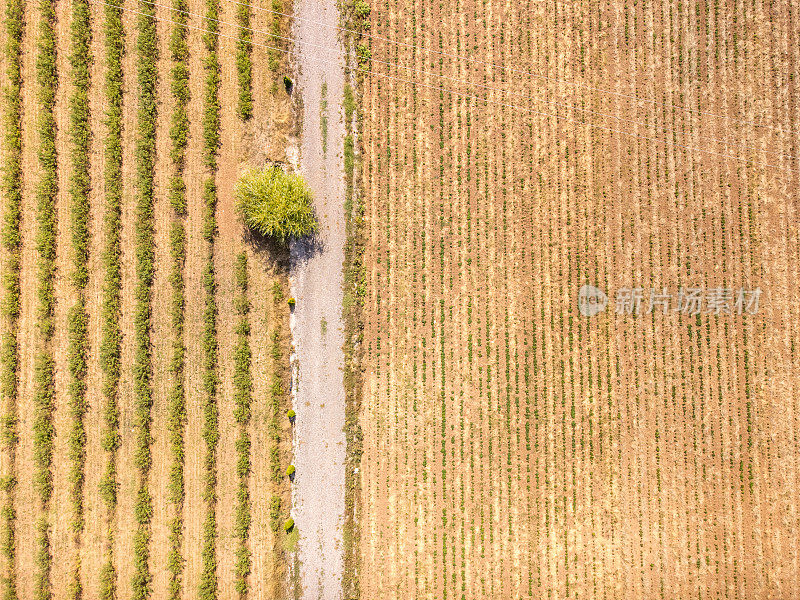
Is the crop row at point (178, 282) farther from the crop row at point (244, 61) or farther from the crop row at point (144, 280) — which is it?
the crop row at point (244, 61)

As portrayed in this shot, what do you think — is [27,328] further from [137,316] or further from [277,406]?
[277,406]

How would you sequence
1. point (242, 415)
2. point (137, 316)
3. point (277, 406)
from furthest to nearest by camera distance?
point (277, 406), point (242, 415), point (137, 316)

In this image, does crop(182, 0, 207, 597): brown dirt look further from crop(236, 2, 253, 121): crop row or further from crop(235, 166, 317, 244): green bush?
crop(235, 166, 317, 244): green bush

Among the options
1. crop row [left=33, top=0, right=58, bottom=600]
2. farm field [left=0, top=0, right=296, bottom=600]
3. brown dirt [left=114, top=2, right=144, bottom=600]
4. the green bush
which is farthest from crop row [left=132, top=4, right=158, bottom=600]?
the green bush

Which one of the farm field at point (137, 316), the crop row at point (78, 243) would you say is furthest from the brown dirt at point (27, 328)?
the crop row at point (78, 243)

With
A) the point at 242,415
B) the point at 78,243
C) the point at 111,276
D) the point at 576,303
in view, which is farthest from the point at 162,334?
the point at 576,303

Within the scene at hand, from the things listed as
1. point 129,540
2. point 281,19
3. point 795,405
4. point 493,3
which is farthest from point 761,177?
point 129,540
